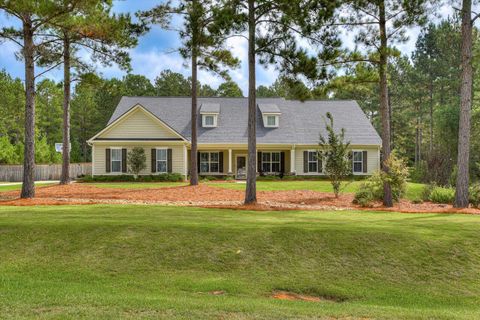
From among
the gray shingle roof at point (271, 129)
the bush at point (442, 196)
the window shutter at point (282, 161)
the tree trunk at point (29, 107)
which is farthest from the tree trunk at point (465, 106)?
the window shutter at point (282, 161)

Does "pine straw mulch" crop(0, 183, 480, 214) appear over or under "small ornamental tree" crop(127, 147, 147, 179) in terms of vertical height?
under

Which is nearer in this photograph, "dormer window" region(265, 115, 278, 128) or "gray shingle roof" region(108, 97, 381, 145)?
"gray shingle roof" region(108, 97, 381, 145)

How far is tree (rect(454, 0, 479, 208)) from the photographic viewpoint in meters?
15.8

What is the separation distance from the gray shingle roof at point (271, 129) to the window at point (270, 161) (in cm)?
129

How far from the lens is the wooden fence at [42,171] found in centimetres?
3169

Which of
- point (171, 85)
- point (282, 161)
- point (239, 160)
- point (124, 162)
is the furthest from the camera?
point (171, 85)

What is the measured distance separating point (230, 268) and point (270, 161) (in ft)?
81.3

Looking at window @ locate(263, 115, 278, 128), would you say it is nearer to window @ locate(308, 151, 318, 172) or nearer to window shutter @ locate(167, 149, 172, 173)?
window @ locate(308, 151, 318, 172)

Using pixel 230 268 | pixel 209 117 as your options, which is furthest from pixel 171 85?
pixel 230 268

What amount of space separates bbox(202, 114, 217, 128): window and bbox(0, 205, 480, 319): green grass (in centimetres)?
2228

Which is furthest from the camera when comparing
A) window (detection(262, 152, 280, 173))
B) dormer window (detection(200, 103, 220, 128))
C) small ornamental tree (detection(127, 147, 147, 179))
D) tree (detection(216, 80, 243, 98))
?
tree (detection(216, 80, 243, 98))

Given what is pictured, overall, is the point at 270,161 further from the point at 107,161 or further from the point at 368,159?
the point at 107,161

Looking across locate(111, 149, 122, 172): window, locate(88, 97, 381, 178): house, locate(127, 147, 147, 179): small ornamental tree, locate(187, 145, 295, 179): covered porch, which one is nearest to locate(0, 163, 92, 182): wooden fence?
locate(111, 149, 122, 172): window

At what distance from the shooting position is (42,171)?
109ft
